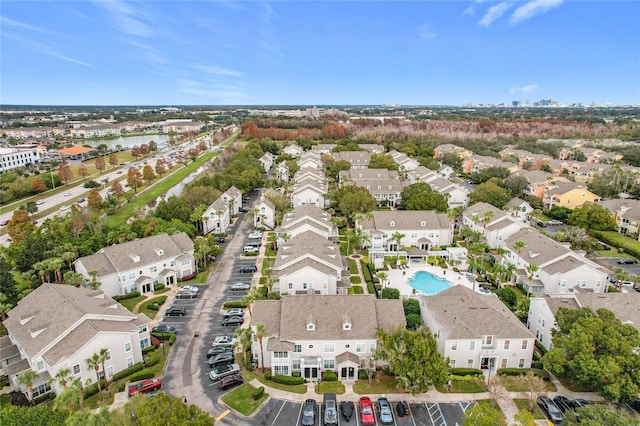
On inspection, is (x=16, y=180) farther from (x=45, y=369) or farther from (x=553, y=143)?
(x=553, y=143)

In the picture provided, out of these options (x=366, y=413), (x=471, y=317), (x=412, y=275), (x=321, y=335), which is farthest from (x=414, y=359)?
(x=412, y=275)

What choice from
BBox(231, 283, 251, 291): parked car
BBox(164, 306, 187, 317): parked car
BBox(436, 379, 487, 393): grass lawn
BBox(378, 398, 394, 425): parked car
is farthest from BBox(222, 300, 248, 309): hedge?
BBox(436, 379, 487, 393): grass lawn

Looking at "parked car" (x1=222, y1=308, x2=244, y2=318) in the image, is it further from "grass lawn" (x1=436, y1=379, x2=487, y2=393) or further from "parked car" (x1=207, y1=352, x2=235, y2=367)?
"grass lawn" (x1=436, y1=379, x2=487, y2=393)

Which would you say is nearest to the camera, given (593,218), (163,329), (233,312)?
(163,329)

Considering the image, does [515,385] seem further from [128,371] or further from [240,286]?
[128,371]

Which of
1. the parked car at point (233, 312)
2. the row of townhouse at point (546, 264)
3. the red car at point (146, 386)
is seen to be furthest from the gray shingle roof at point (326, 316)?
the row of townhouse at point (546, 264)

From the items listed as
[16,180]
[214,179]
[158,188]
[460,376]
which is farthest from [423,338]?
[16,180]
